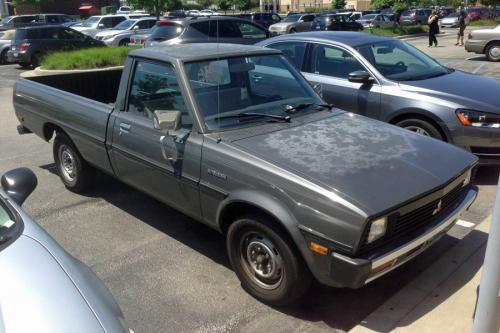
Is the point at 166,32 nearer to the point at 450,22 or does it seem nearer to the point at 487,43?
the point at 487,43

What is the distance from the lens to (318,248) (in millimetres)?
3117

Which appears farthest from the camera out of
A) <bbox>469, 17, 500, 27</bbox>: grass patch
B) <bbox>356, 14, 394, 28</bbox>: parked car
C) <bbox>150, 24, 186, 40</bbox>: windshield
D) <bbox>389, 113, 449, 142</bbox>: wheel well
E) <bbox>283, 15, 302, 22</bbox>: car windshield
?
<bbox>469, 17, 500, 27</bbox>: grass patch

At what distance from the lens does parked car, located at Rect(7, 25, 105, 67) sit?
60.8 ft

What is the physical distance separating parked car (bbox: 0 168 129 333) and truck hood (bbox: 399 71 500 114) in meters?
4.67

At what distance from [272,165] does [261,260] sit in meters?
0.69

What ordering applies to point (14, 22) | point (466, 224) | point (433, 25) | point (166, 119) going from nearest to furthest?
point (166, 119), point (466, 224), point (433, 25), point (14, 22)

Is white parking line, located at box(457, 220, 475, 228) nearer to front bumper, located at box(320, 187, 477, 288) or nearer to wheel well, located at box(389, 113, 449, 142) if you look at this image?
wheel well, located at box(389, 113, 449, 142)

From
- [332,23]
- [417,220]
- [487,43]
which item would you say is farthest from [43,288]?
[332,23]

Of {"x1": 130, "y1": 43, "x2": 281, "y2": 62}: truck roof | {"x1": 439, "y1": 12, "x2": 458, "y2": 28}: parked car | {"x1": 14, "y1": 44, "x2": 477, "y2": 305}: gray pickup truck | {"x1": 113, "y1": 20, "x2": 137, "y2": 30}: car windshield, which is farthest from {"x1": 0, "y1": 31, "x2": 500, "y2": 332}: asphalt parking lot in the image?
{"x1": 439, "y1": 12, "x2": 458, "y2": 28}: parked car

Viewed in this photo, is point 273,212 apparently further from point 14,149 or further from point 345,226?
point 14,149

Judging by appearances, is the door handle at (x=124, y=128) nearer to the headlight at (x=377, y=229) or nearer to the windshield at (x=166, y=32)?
the headlight at (x=377, y=229)

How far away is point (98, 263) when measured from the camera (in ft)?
14.0

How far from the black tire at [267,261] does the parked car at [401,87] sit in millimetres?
3244

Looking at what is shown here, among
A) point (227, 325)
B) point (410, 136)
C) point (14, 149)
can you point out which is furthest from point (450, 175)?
point (14, 149)
